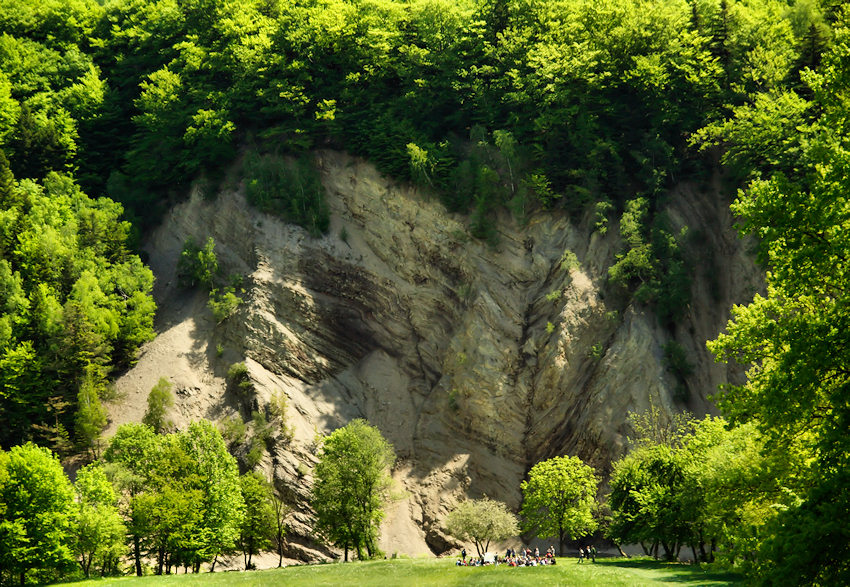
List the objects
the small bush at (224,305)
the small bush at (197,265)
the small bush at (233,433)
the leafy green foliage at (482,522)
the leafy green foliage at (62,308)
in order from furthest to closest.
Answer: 1. the small bush at (197,265)
2. the small bush at (224,305)
3. the small bush at (233,433)
4. the leafy green foliage at (62,308)
5. the leafy green foliage at (482,522)

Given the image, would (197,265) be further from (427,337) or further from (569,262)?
(569,262)

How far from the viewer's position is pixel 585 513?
2251 inches

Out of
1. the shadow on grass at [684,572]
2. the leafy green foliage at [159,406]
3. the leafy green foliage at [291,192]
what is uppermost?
the leafy green foliage at [291,192]

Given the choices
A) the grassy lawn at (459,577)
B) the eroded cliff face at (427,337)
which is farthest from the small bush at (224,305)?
the grassy lawn at (459,577)

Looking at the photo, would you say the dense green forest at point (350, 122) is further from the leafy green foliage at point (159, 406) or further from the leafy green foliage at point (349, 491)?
the leafy green foliage at point (349, 491)

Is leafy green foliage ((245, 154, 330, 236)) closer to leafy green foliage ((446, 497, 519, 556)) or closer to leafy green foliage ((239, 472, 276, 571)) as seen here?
leafy green foliage ((239, 472, 276, 571))

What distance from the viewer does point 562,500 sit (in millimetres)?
57750

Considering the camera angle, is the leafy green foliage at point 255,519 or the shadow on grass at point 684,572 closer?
the shadow on grass at point 684,572

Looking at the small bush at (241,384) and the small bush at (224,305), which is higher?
the small bush at (224,305)

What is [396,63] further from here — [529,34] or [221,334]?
[221,334]

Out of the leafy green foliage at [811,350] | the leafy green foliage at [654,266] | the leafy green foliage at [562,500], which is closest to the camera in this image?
the leafy green foliage at [811,350]

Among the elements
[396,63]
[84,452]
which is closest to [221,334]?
[84,452]

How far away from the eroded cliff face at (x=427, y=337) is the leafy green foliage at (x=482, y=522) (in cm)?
415

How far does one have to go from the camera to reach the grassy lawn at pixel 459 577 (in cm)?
3497
